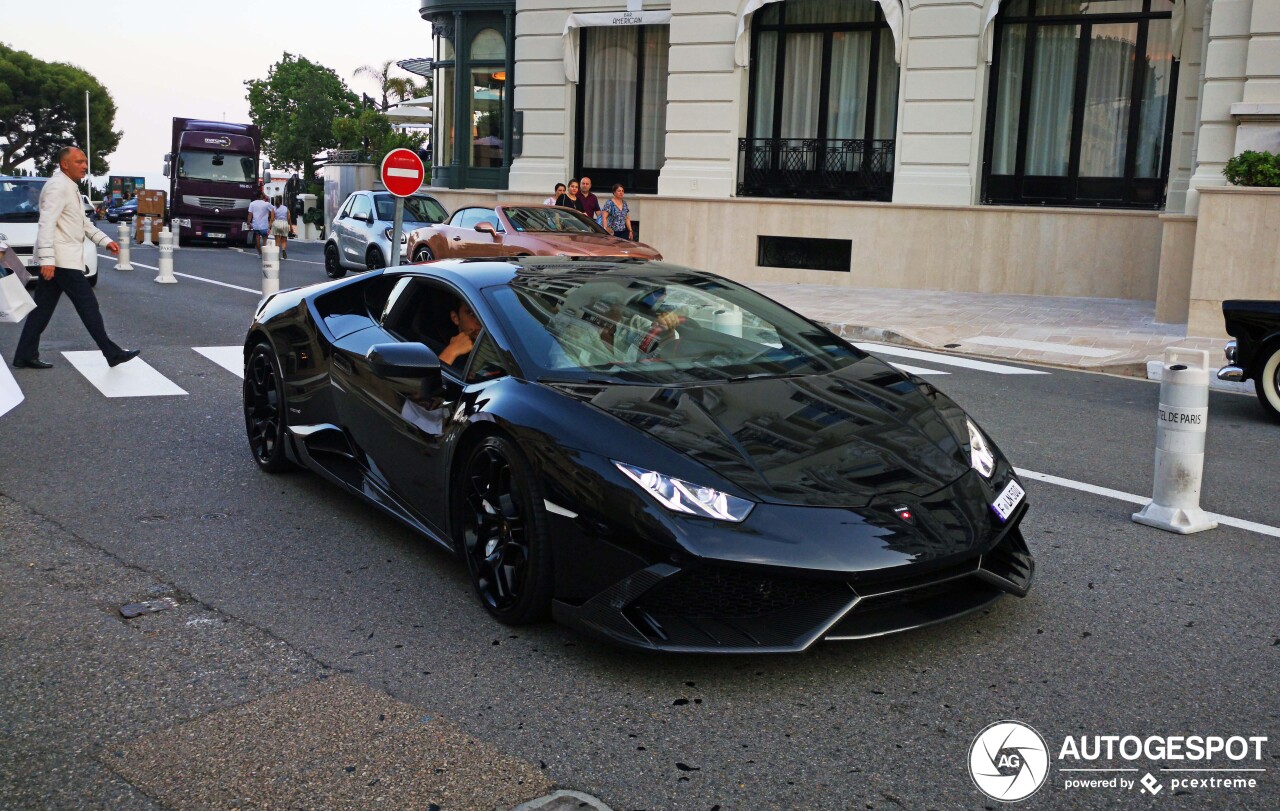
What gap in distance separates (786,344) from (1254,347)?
552cm

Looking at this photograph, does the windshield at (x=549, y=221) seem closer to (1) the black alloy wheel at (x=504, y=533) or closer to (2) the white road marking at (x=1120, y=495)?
(2) the white road marking at (x=1120, y=495)

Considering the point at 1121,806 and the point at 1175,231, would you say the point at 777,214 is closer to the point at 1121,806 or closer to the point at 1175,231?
the point at 1175,231

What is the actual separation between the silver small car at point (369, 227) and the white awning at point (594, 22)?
4.88 metres

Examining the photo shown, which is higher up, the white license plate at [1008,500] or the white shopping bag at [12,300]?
the white shopping bag at [12,300]

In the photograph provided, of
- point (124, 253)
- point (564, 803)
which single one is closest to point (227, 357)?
point (564, 803)

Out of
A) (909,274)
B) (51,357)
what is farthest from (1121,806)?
(909,274)

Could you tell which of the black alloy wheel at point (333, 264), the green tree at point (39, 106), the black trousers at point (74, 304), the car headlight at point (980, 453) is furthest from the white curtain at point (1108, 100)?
the green tree at point (39, 106)

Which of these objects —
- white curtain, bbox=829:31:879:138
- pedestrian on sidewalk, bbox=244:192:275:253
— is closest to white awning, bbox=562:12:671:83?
white curtain, bbox=829:31:879:138

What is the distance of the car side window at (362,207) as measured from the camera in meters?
22.0

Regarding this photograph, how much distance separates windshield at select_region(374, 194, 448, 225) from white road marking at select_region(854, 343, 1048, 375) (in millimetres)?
9965

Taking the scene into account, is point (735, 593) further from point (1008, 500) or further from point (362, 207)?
point (362, 207)

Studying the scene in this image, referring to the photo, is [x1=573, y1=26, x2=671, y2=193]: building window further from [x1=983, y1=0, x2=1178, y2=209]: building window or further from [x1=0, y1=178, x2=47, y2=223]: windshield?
[x1=0, y1=178, x2=47, y2=223]: windshield

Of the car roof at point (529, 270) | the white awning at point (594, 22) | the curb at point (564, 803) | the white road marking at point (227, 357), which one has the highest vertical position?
the white awning at point (594, 22)

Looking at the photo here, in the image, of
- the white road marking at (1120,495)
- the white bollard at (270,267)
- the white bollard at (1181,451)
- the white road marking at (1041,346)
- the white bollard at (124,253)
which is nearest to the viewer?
the white bollard at (1181,451)
